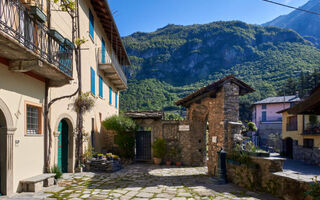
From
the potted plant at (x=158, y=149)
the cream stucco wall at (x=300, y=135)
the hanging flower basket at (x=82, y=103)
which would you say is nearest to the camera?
the hanging flower basket at (x=82, y=103)

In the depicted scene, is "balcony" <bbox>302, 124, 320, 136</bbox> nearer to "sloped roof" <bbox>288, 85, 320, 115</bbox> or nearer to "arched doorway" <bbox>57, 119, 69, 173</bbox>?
"sloped roof" <bbox>288, 85, 320, 115</bbox>

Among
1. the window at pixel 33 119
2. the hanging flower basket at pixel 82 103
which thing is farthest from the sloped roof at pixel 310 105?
the hanging flower basket at pixel 82 103

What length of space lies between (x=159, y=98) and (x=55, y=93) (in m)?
33.7

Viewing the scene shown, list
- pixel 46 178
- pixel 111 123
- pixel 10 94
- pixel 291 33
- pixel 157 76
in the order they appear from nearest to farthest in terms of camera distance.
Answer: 1. pixel 10 94
2. pixel 46 178
3. pixel 111 123
4. pixel 157 76
5. pixel 291 33

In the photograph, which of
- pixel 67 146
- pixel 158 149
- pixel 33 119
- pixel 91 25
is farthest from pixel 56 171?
pixel 91 25

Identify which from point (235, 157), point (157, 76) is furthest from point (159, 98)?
point (235, 157)

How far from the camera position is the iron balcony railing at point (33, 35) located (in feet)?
15.9

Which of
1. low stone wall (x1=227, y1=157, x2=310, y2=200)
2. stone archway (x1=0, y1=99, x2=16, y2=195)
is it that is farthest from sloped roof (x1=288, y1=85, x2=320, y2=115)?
stone archway (x1=0, y1=99, x2=16, y2=195)

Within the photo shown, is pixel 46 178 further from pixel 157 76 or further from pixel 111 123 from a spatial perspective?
pixel 157 76

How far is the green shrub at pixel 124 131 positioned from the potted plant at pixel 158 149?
1258mm

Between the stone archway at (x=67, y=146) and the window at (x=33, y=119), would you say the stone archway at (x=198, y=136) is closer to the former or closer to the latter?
the stone archway at (x=67, y=146)

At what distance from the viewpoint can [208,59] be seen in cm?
6938

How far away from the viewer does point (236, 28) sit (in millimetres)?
74688

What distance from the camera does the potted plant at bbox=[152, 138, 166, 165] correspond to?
39.8 feet
